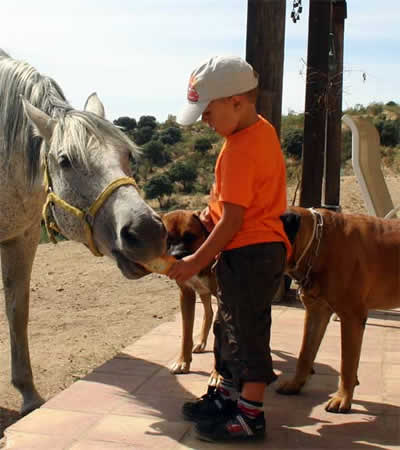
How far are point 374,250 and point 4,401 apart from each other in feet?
8.55

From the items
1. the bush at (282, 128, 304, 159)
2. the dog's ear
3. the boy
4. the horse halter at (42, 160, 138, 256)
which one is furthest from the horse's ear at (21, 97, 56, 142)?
the bush at (282, 128, 304, 159)

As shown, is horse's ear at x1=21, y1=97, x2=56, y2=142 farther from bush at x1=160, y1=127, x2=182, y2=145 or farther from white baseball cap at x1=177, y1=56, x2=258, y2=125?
bush at x1=160, y1=127, x2=182, y2=145

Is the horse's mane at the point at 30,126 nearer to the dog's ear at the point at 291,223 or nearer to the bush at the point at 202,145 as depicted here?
the dog's ear at the point at 291,223

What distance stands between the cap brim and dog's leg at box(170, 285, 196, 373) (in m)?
1.37

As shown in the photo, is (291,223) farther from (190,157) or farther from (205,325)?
(190,157)

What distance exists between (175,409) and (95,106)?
5.54 ft

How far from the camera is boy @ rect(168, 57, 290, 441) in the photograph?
2.72 metres

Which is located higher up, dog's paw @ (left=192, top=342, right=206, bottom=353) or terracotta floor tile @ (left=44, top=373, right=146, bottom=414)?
dog's paw @ (left=192, top=342, right=206, bottom=353)

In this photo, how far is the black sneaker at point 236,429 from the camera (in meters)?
2.84

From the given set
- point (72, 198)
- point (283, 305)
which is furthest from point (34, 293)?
point (72, 198)

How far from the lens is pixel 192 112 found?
2.77 m

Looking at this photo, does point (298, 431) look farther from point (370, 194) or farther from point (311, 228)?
point (370, 194)

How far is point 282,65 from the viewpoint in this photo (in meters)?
5.43

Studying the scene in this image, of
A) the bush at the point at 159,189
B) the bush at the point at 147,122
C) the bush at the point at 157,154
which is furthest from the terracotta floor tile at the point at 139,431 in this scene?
the bush at the point at 147,122
